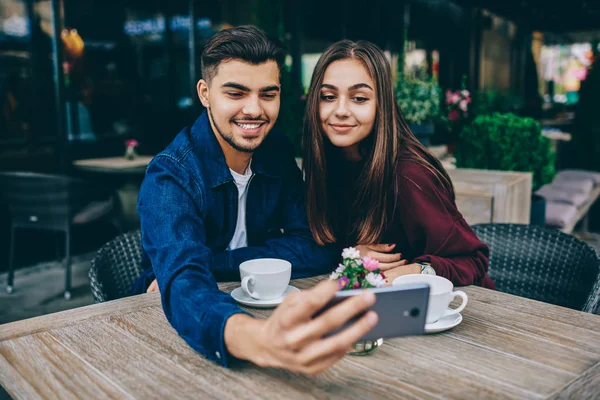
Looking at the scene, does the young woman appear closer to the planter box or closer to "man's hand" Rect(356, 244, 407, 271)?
"man's hand" Rect(356, 244, 407, 271)

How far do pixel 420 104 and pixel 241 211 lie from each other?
2.10 m

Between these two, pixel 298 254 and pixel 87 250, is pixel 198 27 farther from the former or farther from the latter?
pixel 298 254

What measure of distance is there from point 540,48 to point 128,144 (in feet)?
56.5

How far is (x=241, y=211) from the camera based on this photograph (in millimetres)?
1849

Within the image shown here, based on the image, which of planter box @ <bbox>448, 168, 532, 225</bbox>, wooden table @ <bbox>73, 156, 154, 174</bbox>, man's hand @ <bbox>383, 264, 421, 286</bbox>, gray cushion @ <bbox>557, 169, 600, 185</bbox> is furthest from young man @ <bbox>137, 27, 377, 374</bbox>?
gray cushion @ <bbox>557, 169, 600, 185</bbox>

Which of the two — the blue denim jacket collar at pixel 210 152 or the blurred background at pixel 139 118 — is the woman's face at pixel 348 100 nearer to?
the blue denim jacket collar at pixel 210 152

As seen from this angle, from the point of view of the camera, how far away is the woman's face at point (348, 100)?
1764 millimetres

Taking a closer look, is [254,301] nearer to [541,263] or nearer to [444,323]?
[444,323]

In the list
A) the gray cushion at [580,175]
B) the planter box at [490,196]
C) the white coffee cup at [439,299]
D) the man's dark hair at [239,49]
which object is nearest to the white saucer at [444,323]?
the white coffee cup at [439,299]

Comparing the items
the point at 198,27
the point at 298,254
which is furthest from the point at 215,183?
the point at 198,27

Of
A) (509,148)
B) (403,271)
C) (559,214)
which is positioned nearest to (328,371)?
(403,271)

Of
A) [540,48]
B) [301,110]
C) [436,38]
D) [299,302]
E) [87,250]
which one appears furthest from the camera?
[540,48]

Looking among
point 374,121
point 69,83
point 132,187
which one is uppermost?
point 69,83

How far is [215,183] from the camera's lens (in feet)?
5.48
